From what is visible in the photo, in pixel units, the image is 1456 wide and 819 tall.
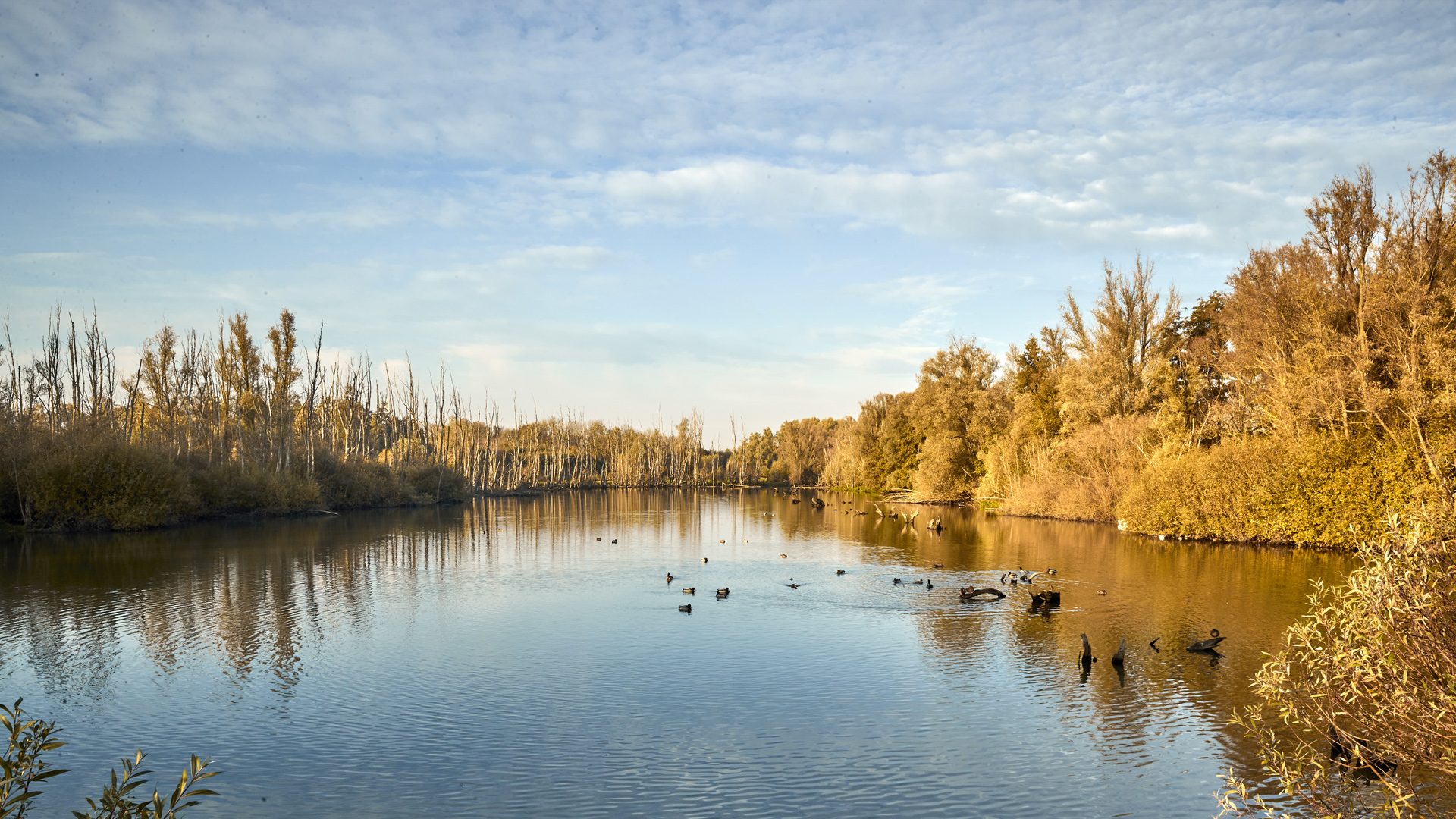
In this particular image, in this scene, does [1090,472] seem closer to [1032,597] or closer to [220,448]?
[1032,597]

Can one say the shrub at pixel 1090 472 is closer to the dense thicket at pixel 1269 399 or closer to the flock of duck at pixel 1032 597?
the dense thicket at pixel 1269 399

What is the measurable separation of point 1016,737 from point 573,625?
9260mm

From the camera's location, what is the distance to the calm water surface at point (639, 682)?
8430 mm

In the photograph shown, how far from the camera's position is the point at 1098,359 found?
138 ft

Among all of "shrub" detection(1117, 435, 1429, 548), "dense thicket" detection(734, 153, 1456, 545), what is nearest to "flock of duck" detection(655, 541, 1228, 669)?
"dense thicket" detection(734, 153, 1456, 545)

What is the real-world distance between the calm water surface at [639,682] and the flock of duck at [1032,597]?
0.29 m

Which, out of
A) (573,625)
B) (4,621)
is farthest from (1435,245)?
(4,621)

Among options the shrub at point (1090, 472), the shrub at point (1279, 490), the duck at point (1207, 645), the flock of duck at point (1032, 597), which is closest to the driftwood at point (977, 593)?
the flock of duck at point (1032, 597)

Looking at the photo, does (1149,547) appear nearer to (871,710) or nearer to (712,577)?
(712,577)

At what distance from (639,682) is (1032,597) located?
422 inches

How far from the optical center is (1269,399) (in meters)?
29.8

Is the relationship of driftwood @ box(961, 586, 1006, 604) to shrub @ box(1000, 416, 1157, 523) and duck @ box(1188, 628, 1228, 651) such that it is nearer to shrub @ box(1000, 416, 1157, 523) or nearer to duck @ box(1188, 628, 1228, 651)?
duck @ box(1188, 628, 1228, 651)

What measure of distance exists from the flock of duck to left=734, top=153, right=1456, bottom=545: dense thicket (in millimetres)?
4536

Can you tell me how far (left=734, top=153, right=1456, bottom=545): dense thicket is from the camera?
24797 mm
